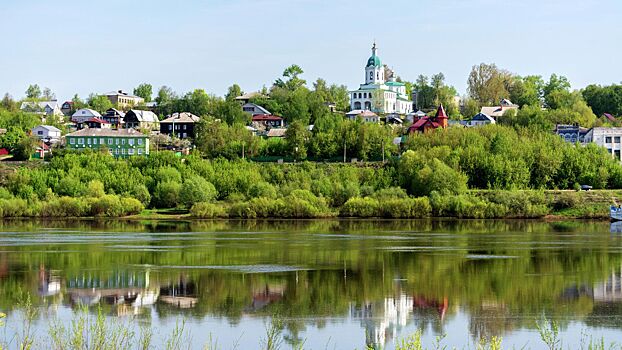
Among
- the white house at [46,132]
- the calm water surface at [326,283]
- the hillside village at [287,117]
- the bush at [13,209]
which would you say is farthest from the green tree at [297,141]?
the white house at [46,132]

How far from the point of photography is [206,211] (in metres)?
66.4

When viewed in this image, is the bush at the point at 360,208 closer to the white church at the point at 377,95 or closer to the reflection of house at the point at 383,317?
the reflection of house at the point at 383,317

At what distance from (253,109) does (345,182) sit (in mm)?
53710

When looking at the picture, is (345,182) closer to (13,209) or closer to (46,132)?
(13,209)

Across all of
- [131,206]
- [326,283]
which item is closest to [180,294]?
[326,283]

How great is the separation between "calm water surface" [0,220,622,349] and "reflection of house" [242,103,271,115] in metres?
71.5

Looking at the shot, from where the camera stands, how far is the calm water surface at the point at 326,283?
23891 millimetres

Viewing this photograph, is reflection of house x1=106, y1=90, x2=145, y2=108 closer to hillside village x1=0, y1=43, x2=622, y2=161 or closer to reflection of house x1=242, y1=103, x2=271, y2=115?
hillside village x1=0, y1=43, x2=622, y2=161

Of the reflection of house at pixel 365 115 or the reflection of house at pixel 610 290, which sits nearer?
the reflection of house at pixel 610 290

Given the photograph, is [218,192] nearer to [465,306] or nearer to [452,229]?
[452,229]

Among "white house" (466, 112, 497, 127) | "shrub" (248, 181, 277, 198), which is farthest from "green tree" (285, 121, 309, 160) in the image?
"white house" (466, 112, 497, 127)

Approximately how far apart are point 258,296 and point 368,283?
14.3 feet

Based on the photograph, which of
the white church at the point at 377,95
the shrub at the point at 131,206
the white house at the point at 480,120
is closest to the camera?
the shrub at the point at 131,206

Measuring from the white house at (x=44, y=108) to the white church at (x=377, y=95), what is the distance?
41.1 m
